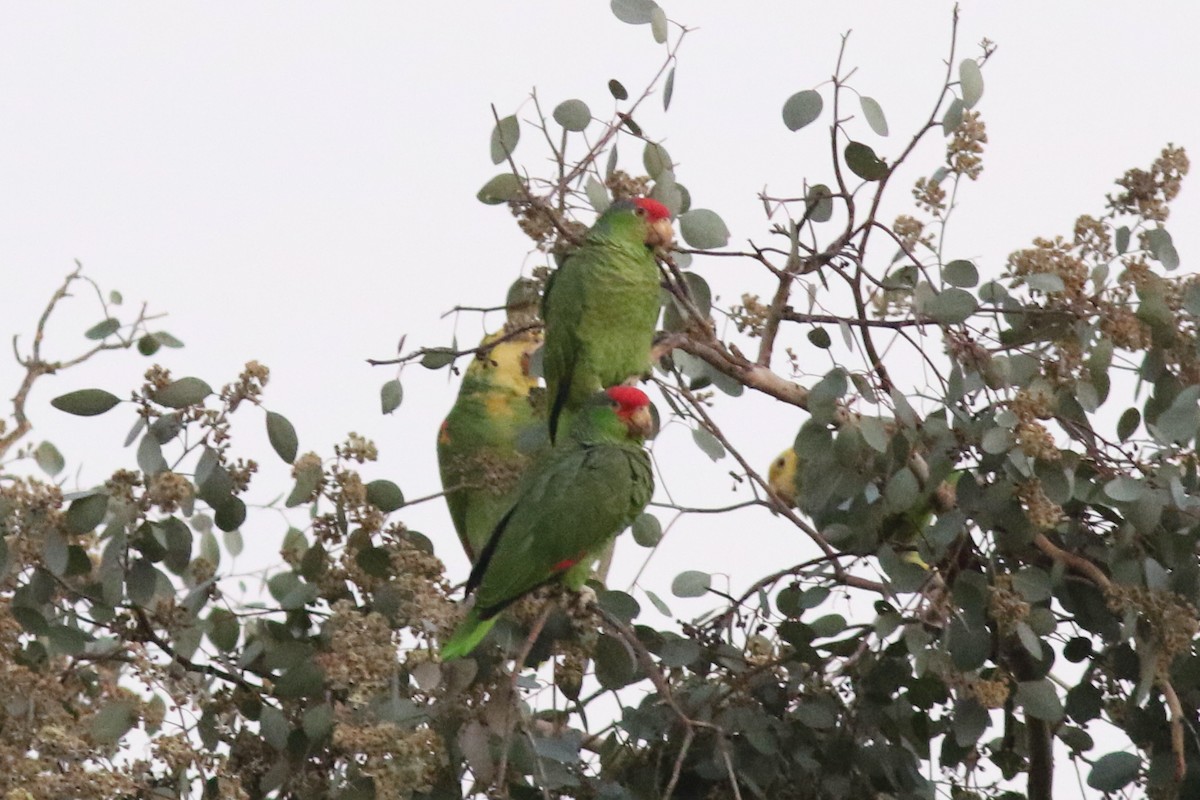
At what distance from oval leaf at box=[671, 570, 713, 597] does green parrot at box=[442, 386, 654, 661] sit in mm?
141

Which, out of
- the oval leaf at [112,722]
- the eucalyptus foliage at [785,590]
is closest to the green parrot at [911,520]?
the eucalyptus foliage at [785,590]

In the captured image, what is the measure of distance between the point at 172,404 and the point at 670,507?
0.81 metres

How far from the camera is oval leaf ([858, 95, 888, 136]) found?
2.02 metres

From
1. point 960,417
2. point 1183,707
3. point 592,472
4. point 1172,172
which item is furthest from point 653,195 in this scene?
point 1183,707

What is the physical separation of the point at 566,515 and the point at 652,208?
51 cm

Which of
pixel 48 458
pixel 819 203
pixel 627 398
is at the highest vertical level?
pixel 48 458

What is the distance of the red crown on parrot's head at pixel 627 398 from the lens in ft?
7.51

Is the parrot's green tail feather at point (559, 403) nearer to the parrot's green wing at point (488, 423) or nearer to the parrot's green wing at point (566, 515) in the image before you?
the parrot's green wing at point (488, 423)

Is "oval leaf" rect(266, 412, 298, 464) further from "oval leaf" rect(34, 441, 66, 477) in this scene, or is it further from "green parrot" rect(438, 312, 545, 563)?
"oval leaf" rect(34, 441, 66, 477)

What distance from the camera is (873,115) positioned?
79.7 inches

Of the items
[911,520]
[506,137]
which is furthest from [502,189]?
[911,520]

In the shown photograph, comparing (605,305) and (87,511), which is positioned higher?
(605,305)

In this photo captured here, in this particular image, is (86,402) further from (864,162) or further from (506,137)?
(864,162)

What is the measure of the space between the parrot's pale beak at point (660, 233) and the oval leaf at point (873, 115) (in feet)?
1.25
